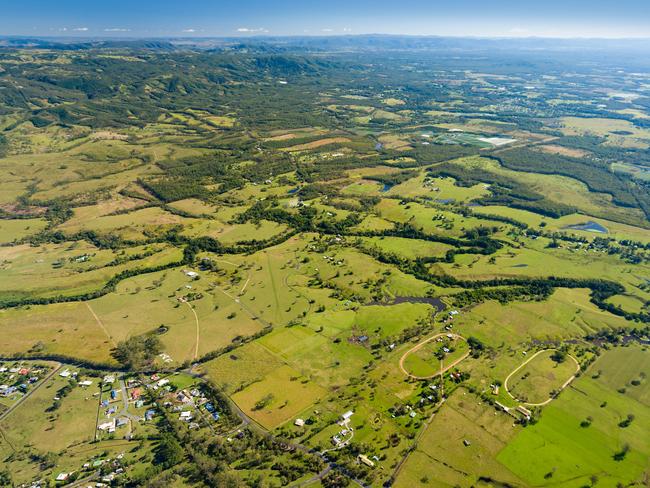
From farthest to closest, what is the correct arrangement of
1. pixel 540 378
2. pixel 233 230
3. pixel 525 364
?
pixel 233 230
pixel 525 364
pixel 540 378

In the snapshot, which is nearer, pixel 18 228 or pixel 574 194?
pixel 18 228

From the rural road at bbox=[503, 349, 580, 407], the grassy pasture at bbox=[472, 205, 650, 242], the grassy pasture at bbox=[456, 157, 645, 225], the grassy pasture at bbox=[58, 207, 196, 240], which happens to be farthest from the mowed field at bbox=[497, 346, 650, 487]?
the grassy pasture at bbox=[58, 207, 196, 240]

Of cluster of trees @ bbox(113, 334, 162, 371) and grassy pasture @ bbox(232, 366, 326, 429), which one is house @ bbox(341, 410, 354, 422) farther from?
cluster of trees @ bbox(113, 334, 162, 371)

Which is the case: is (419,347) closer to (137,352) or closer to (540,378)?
(540,378)

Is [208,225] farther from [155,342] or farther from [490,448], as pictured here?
[490,448]

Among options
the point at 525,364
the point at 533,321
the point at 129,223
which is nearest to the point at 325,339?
the point at 525,364

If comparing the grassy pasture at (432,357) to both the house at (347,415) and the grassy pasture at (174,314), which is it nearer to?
the house at (347,415)

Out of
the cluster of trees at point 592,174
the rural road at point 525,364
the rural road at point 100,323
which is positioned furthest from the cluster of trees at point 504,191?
the rural road at point 100,323

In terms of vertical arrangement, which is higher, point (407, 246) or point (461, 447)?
point (407, 246)

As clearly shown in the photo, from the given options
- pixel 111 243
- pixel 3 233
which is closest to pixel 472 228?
pixel 111 243
